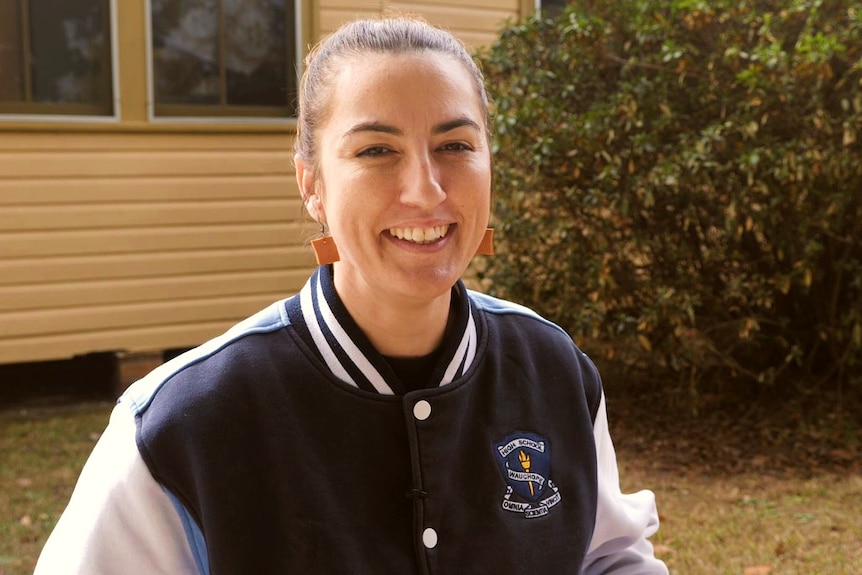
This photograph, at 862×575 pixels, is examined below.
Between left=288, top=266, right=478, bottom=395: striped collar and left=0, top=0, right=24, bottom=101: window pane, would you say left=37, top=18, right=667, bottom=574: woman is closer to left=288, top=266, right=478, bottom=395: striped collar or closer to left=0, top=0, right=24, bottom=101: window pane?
left=288, top=266, right=478, bottom=395: striped collar

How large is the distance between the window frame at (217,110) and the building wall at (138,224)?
0.04 meters

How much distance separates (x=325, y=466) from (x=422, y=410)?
0.18 meters

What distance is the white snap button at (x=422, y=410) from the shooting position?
1649 millimetres

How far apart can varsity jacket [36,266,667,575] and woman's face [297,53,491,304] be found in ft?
0.44

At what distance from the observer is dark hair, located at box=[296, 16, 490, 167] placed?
1644mm

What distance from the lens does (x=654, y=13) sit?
17.9 feet

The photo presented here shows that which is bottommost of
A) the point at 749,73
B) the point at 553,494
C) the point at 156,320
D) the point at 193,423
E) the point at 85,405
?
the point at 85,405

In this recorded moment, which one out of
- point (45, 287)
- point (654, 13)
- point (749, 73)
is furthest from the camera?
point (45, 287)

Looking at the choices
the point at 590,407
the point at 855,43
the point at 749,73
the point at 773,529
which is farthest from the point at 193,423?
the point at 855,43

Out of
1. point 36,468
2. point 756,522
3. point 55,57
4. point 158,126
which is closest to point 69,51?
point 55,57

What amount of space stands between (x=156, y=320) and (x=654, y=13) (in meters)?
3.56

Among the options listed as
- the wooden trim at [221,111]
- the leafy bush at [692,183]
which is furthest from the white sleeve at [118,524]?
the wooden trim at [221,111]

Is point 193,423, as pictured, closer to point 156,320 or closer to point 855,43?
point 855,43

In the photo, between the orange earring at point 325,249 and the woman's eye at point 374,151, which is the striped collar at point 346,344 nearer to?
the orange earring at point 325,249
